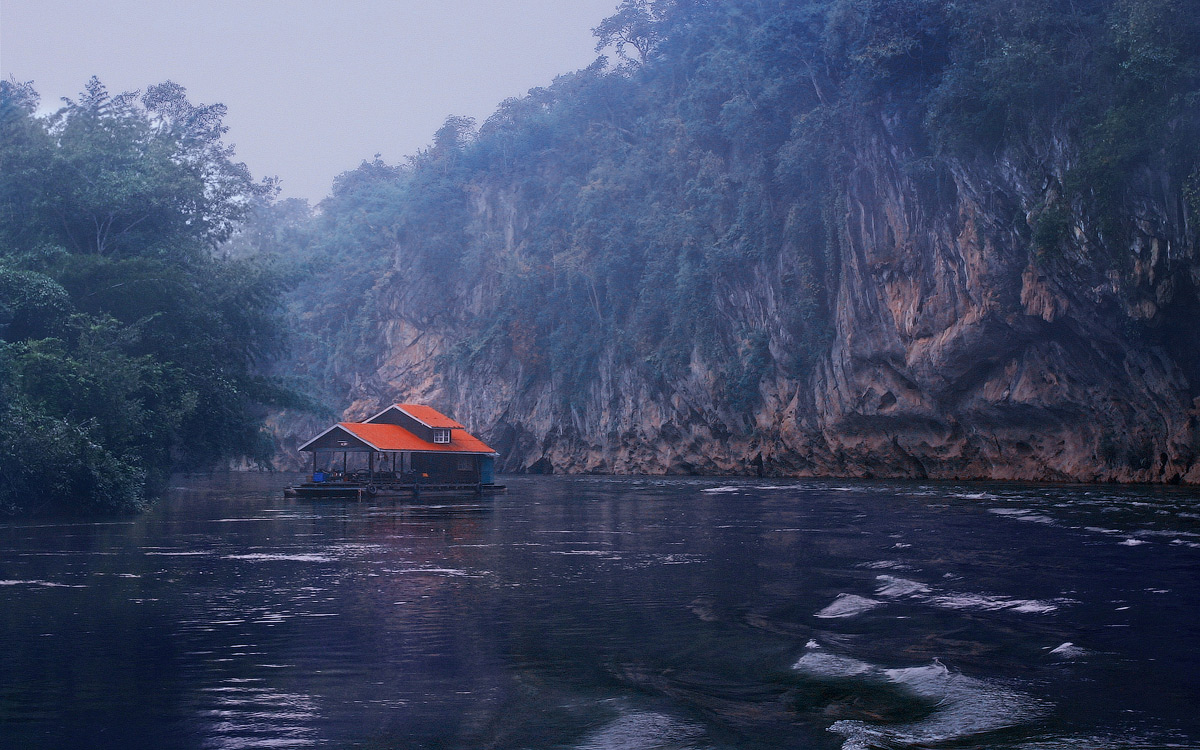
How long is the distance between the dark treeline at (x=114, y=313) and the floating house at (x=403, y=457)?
175 inches

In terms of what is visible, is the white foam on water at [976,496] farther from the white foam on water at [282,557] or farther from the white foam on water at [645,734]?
the white foam on water at [645,734]

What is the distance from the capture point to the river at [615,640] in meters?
7.77

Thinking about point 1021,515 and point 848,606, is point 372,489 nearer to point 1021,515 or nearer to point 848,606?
point 1021,515

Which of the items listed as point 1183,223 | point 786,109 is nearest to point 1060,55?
point 1183,223

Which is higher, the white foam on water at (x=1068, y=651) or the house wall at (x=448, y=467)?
the house wall at (x=448, y=467)

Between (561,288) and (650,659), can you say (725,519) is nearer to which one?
(650,659)

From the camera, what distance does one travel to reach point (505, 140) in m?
83.8

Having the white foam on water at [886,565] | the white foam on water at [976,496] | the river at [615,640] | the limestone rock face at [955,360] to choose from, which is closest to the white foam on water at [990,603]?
the river at [615,640]

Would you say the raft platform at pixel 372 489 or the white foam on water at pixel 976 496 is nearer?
the white foam on water at pixel 976 496

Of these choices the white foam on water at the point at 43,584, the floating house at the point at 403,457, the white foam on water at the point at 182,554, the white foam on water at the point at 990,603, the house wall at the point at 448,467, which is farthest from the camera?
the house wall at the point at 448,467

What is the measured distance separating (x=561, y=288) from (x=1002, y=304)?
129 feet

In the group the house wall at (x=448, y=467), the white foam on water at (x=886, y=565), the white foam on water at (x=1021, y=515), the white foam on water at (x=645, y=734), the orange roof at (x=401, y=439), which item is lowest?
the white foam on water at (x=645, y=734)

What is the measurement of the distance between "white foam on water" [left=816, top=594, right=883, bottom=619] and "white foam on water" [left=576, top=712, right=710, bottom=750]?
4981 mm

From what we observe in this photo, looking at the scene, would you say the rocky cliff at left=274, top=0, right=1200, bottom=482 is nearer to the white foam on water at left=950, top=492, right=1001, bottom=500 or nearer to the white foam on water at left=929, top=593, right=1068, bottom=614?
the white foam on water at left=950, top=492, right=1001, bottom=500
